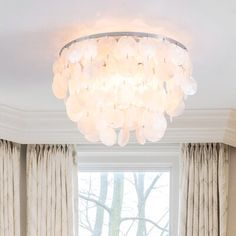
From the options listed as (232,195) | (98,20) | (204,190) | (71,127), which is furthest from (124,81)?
(232,195)

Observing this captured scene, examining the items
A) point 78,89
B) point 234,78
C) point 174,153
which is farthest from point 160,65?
point 174,153

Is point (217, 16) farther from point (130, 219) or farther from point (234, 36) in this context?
point (130, 219)

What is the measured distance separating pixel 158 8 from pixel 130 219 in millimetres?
2467

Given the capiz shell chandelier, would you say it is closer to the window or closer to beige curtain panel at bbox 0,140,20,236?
beige curtain panel at bbox 0,140,20,236

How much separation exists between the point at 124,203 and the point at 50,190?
0.61 meters

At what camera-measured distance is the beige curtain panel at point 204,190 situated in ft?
13.1

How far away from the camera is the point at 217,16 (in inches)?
87.7

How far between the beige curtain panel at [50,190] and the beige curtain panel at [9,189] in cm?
11

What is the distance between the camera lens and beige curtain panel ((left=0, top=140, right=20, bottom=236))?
392cm

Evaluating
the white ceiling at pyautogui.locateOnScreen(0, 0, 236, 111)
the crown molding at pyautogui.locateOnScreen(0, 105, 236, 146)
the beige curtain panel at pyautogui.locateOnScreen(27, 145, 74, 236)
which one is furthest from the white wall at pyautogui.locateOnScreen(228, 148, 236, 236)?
the beige curtain panel at pyautogui.locateOnScreen(27, 145, 74, 236)

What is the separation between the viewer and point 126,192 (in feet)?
14.2

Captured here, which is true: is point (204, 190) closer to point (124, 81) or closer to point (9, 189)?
point (9, 189)

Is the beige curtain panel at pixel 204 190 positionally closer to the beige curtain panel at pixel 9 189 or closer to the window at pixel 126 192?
the window at pixel 126 192

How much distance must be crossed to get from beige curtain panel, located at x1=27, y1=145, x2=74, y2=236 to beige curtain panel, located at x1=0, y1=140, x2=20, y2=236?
0.11 metres
